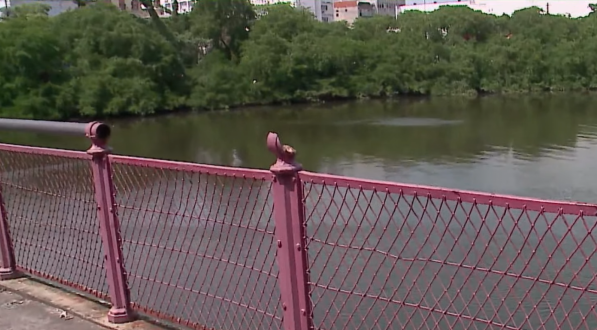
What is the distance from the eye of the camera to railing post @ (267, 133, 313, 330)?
7.16 feet

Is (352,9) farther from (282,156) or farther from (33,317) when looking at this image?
(282,156)

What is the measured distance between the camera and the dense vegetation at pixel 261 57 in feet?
91.9

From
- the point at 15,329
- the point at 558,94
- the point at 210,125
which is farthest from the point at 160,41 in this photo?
the point at 15,329

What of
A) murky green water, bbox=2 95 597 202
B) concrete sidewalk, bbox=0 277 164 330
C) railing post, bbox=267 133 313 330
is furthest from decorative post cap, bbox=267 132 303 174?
murky green water, bbox=2 95 597 202

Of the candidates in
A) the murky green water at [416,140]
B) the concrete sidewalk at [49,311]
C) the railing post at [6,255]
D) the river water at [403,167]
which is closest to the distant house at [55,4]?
the river water at [403,167]

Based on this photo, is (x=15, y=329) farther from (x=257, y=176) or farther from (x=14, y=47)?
(x=14, y=47)

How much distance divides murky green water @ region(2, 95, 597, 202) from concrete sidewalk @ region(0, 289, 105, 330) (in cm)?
997

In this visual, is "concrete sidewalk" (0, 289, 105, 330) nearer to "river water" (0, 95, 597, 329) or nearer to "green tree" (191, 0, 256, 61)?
"river water" (0, 95, 597, 329)

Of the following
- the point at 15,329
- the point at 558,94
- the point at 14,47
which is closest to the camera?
the point at 15,329

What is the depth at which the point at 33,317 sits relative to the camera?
10.3 feet

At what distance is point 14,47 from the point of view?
85.2 ft

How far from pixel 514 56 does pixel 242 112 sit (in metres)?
15.5

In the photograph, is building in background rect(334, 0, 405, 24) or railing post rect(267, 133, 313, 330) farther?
building in background rect(334, 0, 405, 24)

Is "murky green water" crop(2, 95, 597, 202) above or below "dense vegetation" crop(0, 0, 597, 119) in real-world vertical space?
below
